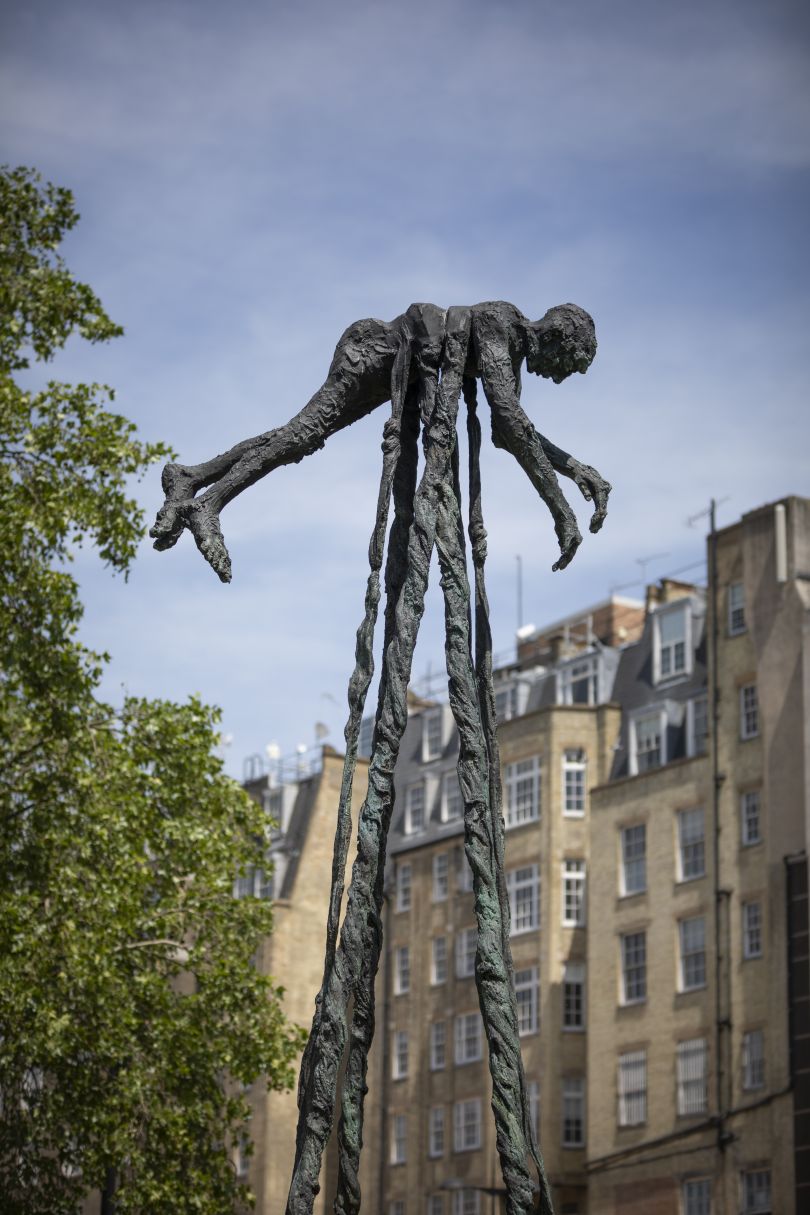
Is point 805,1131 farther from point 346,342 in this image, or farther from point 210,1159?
point 346,342

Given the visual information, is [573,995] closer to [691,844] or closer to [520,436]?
[691,844]

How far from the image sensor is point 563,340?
47.3 feet

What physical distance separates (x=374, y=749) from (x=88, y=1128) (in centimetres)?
1642

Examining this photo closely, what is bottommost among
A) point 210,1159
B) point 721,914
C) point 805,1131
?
point 210,1159

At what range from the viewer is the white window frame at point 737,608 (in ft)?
183

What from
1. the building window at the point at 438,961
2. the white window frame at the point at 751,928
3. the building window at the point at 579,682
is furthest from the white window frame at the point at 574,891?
the white window frame at the point at 751,928

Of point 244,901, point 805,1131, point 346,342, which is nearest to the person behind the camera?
point 346,342

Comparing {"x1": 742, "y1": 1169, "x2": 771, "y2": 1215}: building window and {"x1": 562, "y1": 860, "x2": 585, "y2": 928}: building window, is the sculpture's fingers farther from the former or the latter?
A: {"x1": 562, "y1": 860, "x2": 585, "y2": 928}: building window

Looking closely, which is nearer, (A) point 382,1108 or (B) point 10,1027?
(B) point 10,1027

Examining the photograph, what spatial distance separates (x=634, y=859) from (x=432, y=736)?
50.8 ft

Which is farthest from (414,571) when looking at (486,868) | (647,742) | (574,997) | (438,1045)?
(438,1045)

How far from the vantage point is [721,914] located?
53375 millimetres

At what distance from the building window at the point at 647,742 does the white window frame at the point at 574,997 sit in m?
5.53

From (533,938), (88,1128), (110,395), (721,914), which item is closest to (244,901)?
(88,1128)
